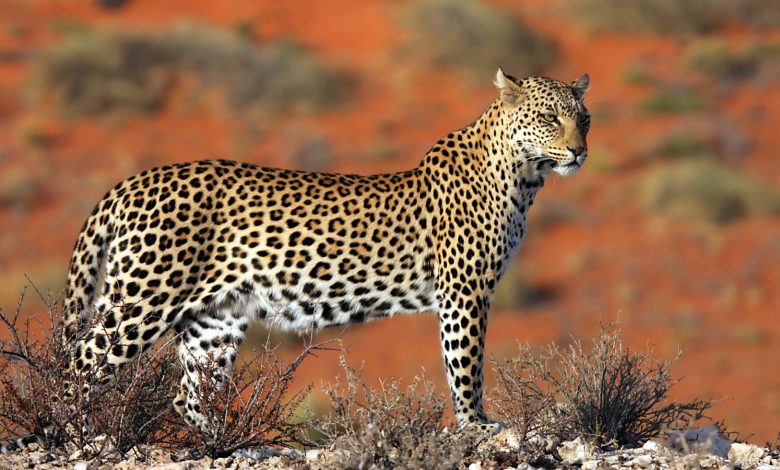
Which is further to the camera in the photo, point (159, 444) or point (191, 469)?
point (159, 444)

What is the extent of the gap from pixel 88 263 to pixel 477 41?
30681 millimetres

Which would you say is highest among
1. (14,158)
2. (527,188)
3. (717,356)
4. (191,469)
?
(14,158)

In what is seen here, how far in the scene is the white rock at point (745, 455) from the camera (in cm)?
726

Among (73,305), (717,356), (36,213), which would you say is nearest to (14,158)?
(36,213)

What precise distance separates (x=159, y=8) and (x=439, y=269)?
1450 inches

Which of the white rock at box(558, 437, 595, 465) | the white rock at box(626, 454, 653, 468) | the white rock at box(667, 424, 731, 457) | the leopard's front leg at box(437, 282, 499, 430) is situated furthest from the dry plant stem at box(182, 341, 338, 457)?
the white rock at box(667, 424, 731, 457)

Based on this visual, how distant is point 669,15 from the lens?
40062 mm

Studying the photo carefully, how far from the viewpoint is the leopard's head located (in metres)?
8.61

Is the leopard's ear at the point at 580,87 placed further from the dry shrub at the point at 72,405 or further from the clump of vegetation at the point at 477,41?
the clump of vegetation at the point at 477,41

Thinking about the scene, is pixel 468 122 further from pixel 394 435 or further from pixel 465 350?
pixel 394 435

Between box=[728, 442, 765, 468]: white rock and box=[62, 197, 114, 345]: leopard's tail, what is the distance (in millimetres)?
4131

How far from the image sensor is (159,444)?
825 cm

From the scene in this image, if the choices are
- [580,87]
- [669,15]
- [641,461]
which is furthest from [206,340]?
[669,15]

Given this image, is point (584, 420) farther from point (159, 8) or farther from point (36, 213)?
point (159, 8)
